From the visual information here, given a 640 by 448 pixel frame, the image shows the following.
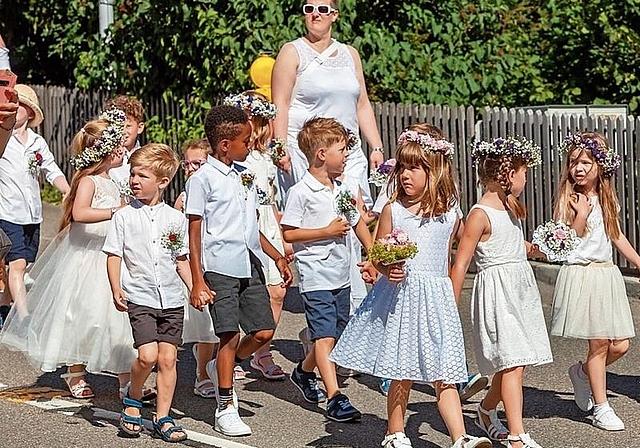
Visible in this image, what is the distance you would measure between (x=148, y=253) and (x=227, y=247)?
16.6 inches

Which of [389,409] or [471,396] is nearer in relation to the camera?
[389,409]

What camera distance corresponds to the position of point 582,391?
7.52 metres

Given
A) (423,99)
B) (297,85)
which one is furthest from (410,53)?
(297,85)

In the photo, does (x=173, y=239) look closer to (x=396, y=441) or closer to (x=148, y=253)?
(x=148, y=253)

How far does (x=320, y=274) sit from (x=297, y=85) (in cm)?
161

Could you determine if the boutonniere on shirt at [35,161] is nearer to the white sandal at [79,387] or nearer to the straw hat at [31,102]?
the straw hat at [31,102]

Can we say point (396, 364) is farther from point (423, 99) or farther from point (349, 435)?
point (423, 99)

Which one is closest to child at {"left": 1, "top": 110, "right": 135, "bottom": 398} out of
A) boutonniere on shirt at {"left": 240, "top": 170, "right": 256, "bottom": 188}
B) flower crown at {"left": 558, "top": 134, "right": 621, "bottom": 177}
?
boutonniere on shirt at {"left": 240, "top": 170, "right": 256, "bottom": 188}

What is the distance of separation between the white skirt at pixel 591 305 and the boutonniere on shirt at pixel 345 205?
121cm

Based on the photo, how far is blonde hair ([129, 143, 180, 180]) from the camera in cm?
736

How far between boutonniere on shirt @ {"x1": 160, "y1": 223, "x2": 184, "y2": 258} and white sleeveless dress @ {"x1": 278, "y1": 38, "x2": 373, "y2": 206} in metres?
1.51

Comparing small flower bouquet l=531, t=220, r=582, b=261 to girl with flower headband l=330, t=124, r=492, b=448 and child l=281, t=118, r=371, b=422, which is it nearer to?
girl with flower headband l=330, t=124, r=492, b=448

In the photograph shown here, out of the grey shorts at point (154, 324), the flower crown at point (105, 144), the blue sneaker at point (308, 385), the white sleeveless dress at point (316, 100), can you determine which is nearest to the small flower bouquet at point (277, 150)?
the white sleeveless dress at point (316, 100)

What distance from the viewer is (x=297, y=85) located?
28.8ft
